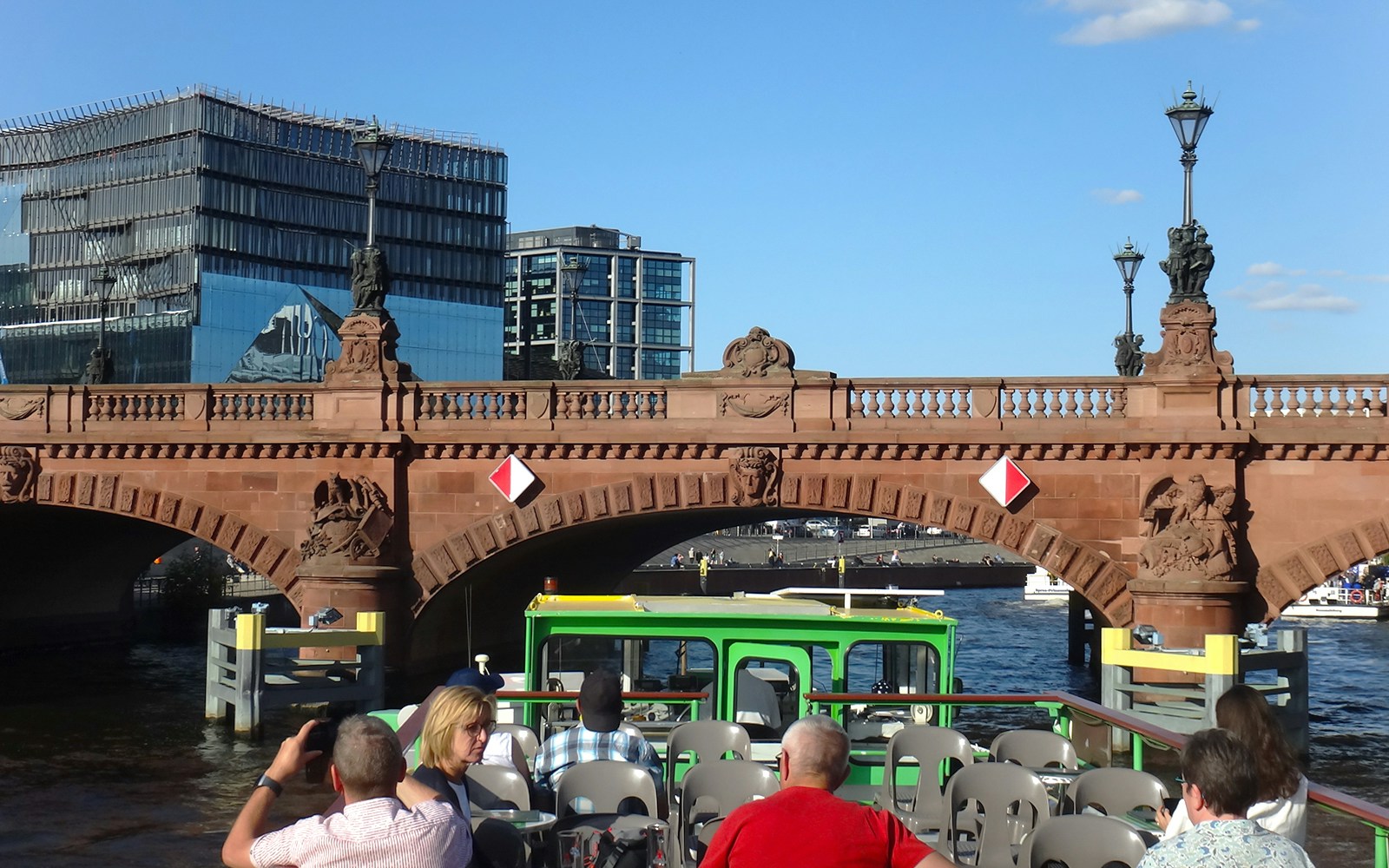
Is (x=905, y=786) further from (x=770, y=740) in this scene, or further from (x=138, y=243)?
(x=138, y=243)

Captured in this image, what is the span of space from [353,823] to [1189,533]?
67.4 ft

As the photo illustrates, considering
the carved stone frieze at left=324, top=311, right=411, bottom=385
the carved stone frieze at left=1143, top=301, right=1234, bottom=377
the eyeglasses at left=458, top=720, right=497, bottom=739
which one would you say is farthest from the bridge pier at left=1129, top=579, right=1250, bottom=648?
the eyeglasses at left=458, top=720, right=497, bottom=739

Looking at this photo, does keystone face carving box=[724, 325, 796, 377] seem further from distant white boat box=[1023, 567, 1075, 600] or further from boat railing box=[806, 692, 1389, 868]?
distant white boat box=[1023, 567, 1075, 600]

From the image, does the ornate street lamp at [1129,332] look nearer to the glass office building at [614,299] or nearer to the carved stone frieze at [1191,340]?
the carved stone frieze at [1191,340]

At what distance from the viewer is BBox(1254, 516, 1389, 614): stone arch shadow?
982 inches

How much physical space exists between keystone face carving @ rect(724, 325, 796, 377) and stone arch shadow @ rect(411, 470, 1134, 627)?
1771mm

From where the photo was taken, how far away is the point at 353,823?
6.37 meters

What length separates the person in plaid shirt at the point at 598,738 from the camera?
1009cm

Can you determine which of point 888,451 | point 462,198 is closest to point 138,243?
point 462,198

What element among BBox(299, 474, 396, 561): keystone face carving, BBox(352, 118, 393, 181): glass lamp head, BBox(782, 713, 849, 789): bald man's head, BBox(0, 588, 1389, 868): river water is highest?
BBox(352, 118, 393, 181): glass lamp head

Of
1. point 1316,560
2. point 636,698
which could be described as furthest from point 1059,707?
point 1316,560

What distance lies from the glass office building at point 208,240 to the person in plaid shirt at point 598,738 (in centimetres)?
9741

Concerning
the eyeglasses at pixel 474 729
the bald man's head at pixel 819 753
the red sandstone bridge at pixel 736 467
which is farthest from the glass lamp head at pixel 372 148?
the bald man's head at pixel 819 753

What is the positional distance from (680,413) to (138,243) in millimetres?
87864
